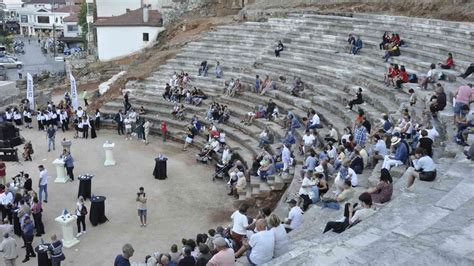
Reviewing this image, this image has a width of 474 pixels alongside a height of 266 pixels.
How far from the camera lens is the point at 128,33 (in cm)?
4016

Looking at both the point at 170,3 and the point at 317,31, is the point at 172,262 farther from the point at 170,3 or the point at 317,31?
the point at 170,3

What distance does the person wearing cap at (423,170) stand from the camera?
11.0 meters

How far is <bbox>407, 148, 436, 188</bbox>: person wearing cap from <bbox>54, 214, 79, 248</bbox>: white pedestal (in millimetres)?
8414

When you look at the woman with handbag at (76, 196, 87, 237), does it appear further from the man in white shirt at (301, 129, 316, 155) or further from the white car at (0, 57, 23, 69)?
the white car at (0, 57, 23, 69)

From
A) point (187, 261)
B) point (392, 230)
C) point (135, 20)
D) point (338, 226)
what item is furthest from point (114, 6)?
point (392, 230)

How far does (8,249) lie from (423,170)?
9149 millimetres

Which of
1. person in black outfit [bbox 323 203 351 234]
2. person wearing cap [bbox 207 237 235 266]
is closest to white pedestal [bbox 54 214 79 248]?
person wearing cap [bbox 207 237 235 266]

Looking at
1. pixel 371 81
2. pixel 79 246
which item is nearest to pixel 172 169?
pixel 79 246

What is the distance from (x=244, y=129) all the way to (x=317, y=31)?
9126 mm

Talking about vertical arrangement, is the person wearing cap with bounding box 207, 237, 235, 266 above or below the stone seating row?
below

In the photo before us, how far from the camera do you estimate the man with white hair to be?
12.7 m

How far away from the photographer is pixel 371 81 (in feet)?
69.3

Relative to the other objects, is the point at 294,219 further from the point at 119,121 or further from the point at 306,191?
the point at 119,121

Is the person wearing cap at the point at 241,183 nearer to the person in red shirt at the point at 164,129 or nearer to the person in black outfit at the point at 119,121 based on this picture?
the person in red shirt at the point at 164,129
